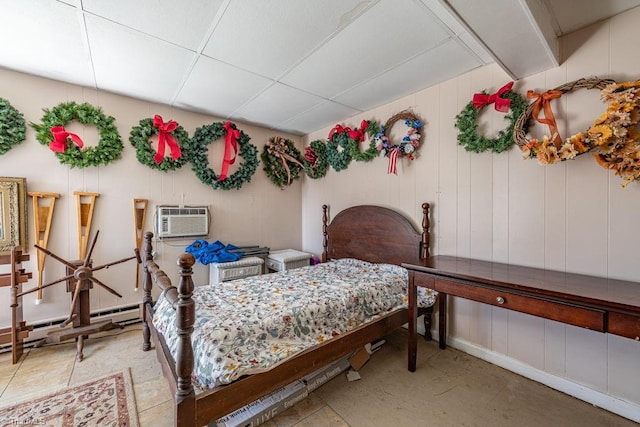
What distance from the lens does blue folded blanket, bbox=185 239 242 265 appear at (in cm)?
287

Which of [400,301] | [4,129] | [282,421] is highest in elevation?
[4,129]

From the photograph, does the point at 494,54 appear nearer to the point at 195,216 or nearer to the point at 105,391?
the point at 195,216

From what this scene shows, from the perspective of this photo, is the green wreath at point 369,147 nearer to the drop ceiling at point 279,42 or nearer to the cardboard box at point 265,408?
the drop ceiling at point 279,42

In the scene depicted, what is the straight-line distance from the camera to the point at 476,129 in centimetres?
219

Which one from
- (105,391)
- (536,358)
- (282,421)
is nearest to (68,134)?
(105,391)

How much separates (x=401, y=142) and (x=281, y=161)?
1739 millimetres

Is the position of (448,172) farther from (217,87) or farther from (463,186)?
(217,87)

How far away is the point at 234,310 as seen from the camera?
1.65 metres

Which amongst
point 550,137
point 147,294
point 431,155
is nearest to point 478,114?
point 431,155

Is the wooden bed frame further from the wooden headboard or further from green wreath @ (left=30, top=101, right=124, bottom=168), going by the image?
green wreath @ (left=30, top=101, right=124, bottom=168)

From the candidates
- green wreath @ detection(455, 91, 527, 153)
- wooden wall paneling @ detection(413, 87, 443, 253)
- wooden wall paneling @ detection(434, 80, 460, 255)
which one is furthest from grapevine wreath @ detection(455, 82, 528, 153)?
wooden wall paneling @ detection(413, 87, 443, 253)

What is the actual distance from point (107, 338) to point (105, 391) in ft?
3.02

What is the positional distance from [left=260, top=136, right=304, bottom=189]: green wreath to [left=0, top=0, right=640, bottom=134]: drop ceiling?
1.02m

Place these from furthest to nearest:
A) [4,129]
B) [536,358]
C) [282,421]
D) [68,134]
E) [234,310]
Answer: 1. [68,134]
2. [4,129]
3. [536,358]
4. [234,310]
5. [282,421]
